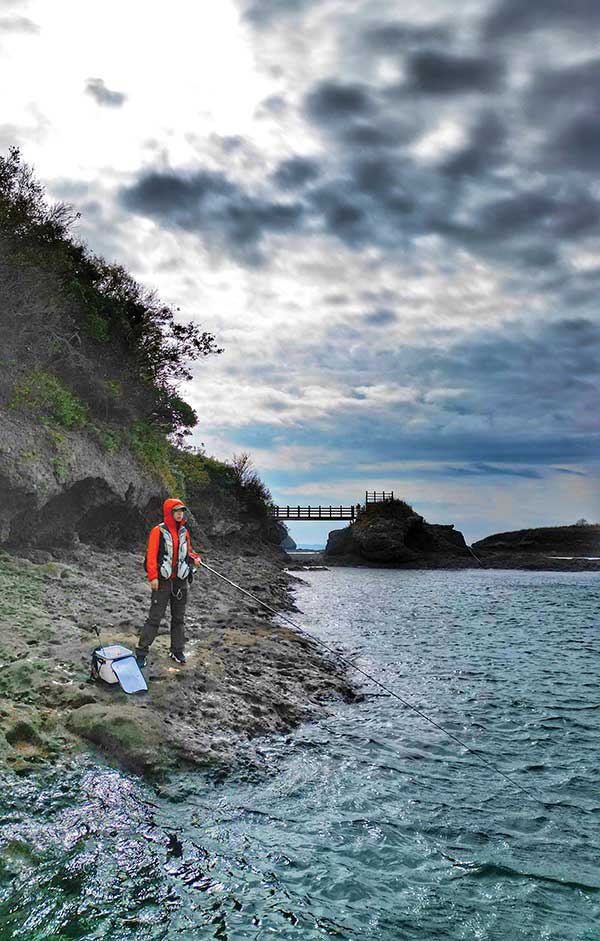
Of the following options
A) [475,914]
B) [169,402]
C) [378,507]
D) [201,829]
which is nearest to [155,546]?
[201,829]

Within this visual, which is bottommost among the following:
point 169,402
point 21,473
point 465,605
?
point 465,605

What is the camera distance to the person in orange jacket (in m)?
9.30

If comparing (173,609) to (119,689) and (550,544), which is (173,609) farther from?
(550,544)

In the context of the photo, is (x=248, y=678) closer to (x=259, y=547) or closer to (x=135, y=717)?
(x=135, y=717)

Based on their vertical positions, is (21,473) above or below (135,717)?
above

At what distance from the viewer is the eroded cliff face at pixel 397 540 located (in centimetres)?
6806

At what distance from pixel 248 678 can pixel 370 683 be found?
3709 millimetres

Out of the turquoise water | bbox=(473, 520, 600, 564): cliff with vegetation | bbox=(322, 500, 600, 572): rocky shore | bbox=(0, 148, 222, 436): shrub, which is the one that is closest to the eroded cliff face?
bbox=(322, 500, 600, 572): rocky shore

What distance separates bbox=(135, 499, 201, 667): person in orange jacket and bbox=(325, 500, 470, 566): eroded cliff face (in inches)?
2327

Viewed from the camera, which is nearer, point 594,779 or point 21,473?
point 594,779

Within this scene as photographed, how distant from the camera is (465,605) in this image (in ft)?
102

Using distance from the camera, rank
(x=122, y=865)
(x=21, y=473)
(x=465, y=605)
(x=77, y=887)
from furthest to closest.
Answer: (x=465, y=605) < (x=21, y=473) < (x=122, y=865) < (x=77, y=887)

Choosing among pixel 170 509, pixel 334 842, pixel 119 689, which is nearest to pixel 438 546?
pixel 170 509

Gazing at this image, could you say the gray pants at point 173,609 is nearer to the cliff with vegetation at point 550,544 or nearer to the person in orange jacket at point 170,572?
the person in orange jacket at point 170,572
